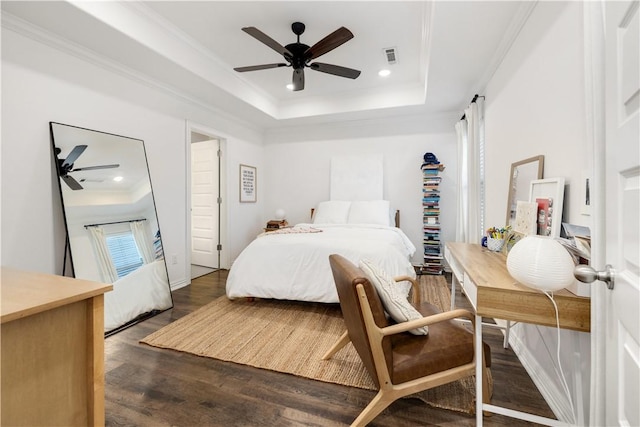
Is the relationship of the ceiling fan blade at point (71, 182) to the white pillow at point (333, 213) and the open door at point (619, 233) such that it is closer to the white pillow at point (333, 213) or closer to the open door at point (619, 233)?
the white pillow at point (333, 213)

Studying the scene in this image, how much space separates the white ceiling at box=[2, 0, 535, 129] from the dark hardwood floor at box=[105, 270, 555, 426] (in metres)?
2.48

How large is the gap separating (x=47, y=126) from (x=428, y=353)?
10.5ft

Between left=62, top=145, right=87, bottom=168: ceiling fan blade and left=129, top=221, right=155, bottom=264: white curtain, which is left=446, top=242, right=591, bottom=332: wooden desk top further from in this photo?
left=62, top=145, right=87, bottom=168: ceiling fan blade

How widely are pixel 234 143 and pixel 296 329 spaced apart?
3243 mm

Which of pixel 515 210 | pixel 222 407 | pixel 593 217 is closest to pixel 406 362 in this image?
pixel 593 217

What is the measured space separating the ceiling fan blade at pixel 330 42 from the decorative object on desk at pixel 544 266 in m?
1.94

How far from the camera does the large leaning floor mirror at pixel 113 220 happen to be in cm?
231

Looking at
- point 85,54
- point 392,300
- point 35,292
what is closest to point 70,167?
point 85,54

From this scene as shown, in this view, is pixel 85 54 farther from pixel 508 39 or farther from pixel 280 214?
pixel 508 39

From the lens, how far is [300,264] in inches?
109

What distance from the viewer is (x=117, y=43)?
2.38 metres

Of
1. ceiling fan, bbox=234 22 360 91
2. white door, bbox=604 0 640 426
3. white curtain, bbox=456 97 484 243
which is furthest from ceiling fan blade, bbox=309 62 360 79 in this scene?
white door, bbox=604 0 640 426

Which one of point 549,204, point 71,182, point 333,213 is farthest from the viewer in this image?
point 333,213

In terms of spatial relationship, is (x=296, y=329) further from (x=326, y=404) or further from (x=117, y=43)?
(x=117, y=43)
